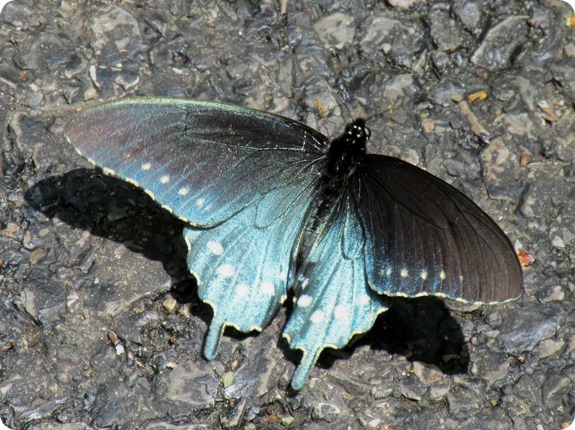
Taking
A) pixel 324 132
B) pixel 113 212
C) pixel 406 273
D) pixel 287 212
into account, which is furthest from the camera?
pixel 324 132

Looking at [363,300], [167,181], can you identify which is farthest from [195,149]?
[363,300]

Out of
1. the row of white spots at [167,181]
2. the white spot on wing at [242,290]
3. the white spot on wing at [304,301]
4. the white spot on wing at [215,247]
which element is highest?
the row of white spots at [167,181]

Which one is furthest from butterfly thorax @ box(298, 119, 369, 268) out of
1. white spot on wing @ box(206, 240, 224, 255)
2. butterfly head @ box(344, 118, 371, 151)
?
white spot on wing @ box(206, 240, 224, 255)

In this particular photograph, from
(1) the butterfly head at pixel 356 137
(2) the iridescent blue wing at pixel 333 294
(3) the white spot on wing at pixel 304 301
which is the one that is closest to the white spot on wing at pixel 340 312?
(2) the iridescent blue wing at pixel 333 294

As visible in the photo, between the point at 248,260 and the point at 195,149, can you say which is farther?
the point at 248,260

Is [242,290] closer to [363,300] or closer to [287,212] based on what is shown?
[287,212]

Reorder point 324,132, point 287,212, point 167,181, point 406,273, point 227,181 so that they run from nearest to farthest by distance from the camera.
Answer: point 406,273 < point 167,181 < point 227,181 < point 287,212 < point 324,132

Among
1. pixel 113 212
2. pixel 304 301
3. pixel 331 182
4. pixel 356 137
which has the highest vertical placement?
pixel 356 137

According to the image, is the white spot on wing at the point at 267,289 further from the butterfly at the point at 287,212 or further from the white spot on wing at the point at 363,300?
the white spot on wing at the point at 363,300
